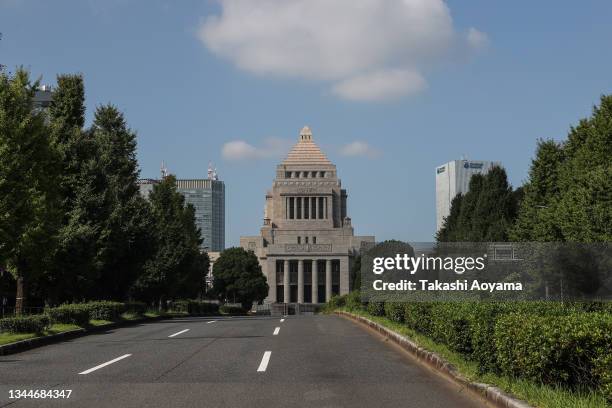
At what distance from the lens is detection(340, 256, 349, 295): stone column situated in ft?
484

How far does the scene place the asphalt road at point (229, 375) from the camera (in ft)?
34.0

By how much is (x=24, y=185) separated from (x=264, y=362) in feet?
44.3

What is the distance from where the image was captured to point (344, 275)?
148 metres

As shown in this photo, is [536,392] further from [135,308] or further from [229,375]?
[135,308]

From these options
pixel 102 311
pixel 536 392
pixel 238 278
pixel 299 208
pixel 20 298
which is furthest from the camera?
pixel 299 208

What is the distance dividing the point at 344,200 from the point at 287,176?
1461 centimetres

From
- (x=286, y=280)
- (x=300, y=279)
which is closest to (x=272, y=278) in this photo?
(x=286, y=280)

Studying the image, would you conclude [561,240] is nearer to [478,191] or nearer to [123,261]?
[123,261]

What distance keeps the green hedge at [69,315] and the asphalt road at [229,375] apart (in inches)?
209

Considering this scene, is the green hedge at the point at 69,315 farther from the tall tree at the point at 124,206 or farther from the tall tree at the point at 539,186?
the tall tree at the point at 539,186

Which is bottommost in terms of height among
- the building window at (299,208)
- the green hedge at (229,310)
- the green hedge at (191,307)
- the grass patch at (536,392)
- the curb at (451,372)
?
the green hedge at (229,310)

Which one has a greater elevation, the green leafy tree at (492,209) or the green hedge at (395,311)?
the green leafy tree at (492,209)

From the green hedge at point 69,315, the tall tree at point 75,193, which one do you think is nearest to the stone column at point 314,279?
the tall tree at point 75,193

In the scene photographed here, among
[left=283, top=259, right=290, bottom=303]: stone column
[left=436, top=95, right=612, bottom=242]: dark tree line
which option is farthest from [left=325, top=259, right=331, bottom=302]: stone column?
[left=436, top=95, right=612, bottom=242]: dark tree line
